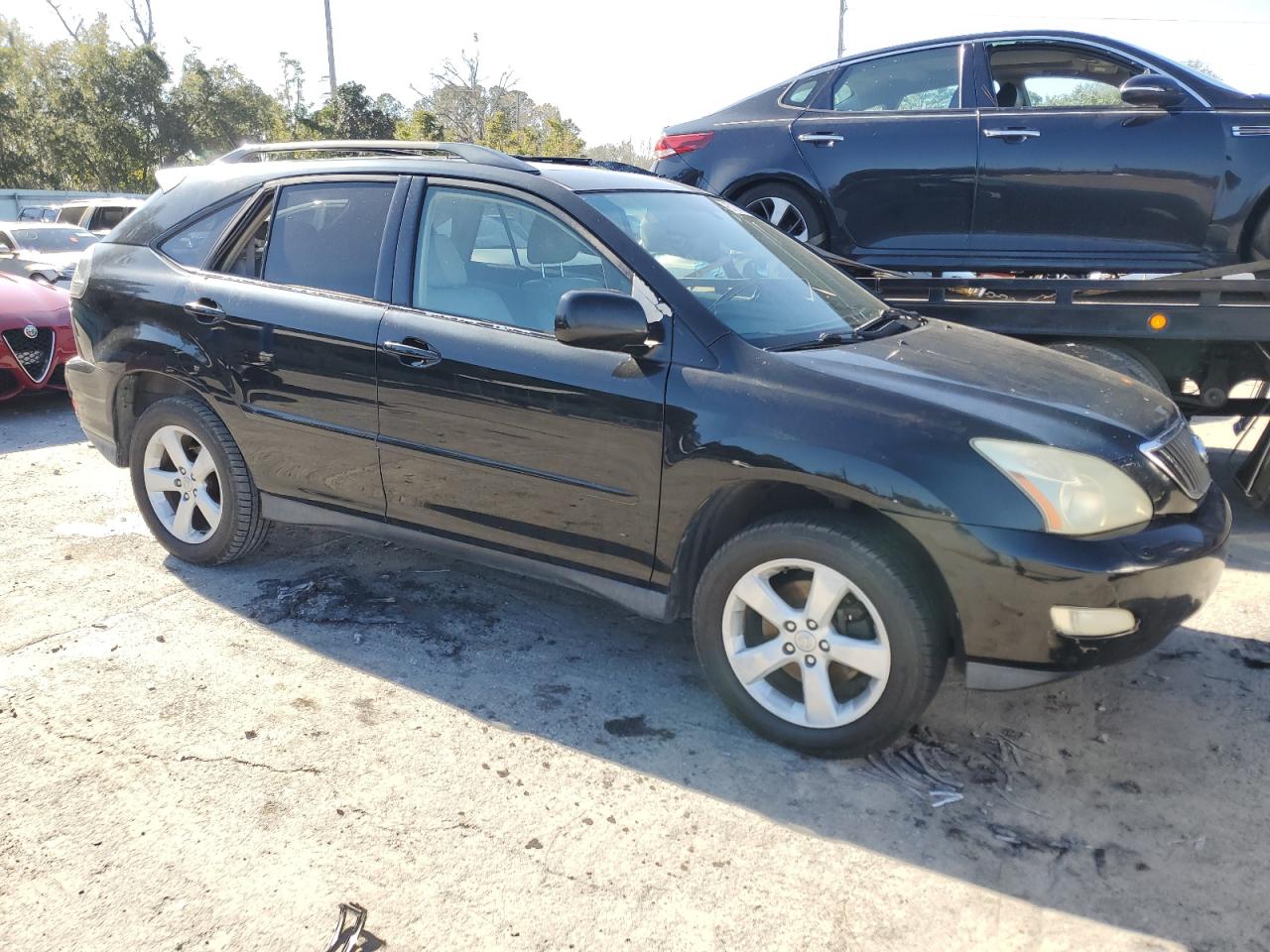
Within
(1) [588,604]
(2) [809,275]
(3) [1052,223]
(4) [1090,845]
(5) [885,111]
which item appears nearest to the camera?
(4) [1090,845]

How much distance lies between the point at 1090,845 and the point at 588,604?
2.11 meters

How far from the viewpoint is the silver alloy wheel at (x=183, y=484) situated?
13.9 feet

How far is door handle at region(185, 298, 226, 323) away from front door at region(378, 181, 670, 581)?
2.90 ft

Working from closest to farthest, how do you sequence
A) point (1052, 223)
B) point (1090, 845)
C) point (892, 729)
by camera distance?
point (1090, 845), point (892, 729), point (1052, 223)

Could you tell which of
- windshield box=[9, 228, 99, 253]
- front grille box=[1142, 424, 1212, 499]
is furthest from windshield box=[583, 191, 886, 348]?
windshield box=[9, 228, 99, 253]

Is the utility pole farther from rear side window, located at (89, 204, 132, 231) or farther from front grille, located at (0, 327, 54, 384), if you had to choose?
front grille, located at (0, 327, 54, 384)

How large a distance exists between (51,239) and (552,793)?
1526 cm

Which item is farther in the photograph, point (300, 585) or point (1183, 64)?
point (1183, 64)

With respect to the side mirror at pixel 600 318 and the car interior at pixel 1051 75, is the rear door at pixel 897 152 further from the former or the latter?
the side mirror at pixel 600 318

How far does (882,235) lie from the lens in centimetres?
566

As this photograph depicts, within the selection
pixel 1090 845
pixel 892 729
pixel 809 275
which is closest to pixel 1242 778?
pixel 1090 845

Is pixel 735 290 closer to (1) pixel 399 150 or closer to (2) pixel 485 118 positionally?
(1) pixel 399 150

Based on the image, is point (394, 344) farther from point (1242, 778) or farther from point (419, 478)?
point (1242, 778)

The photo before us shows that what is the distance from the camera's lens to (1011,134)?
17.3 ft
